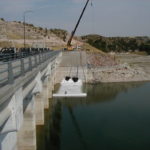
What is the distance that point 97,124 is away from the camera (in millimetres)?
32781

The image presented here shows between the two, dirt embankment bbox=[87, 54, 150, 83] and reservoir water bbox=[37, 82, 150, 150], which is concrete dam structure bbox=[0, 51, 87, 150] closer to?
reservoir water bbox=[37, 82, 150, 150]

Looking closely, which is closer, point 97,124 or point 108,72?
point 97,124

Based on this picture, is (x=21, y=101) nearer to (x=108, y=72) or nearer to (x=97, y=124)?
(x=97, y=124)

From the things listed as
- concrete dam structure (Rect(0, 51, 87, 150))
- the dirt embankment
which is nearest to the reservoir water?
concrete dam structure (Rect(0, 51, 87, 150))

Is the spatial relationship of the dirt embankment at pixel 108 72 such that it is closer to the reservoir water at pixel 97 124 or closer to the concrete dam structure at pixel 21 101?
the reservoir water at pixel 97 124

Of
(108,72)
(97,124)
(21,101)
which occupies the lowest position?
(97,124)

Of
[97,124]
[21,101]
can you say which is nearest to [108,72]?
[97,124]

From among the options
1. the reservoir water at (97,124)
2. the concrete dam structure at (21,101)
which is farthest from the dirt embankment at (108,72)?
the concrete dam structure at (21,101)

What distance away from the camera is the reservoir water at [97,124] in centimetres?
2631

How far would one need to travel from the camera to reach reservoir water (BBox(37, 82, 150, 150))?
2631 centimetres

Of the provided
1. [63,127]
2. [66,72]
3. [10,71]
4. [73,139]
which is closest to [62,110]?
[63,127]

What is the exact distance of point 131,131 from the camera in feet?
98.0

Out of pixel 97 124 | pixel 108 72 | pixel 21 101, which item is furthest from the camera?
pixel 108 72

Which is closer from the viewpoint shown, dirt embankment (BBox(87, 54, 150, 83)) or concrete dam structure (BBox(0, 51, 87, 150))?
concrete dam structure (BBox(0, 51, 87, 150))
